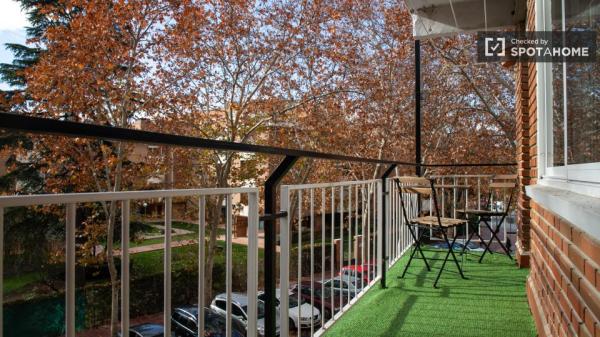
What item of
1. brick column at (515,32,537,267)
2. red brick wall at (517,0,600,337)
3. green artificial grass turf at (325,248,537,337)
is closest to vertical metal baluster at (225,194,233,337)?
red brick wall at (517,0,600,337)

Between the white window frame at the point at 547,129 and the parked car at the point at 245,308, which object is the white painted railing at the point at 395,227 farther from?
the white window frame at the point at 547,129

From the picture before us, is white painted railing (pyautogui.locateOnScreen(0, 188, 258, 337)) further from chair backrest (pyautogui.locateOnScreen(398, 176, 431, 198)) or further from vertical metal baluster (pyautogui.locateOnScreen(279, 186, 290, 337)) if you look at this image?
chair backrest (pyautogui.locateOnScreen(398, 176, 431, 198))

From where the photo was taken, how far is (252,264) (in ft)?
5.50

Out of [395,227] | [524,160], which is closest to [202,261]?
[395,227]

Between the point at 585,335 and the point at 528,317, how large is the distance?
188 cm

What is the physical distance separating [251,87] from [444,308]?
35.6 feet

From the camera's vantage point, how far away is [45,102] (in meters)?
11.1

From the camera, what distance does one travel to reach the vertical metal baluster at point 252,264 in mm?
1677

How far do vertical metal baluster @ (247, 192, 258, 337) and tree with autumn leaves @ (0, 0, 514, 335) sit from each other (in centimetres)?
830

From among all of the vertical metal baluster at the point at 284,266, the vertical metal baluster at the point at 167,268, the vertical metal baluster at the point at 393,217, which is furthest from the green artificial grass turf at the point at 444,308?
the vertical metal baluster at the point at 167,268

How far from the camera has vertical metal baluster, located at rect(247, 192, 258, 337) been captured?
168 cm

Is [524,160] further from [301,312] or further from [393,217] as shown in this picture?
[301,312]

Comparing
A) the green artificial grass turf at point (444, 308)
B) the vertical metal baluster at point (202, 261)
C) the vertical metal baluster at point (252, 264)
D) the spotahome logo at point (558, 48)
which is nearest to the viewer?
the vertical metal baluster at point (202, 261)

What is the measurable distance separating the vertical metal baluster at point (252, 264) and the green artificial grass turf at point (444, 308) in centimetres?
107
